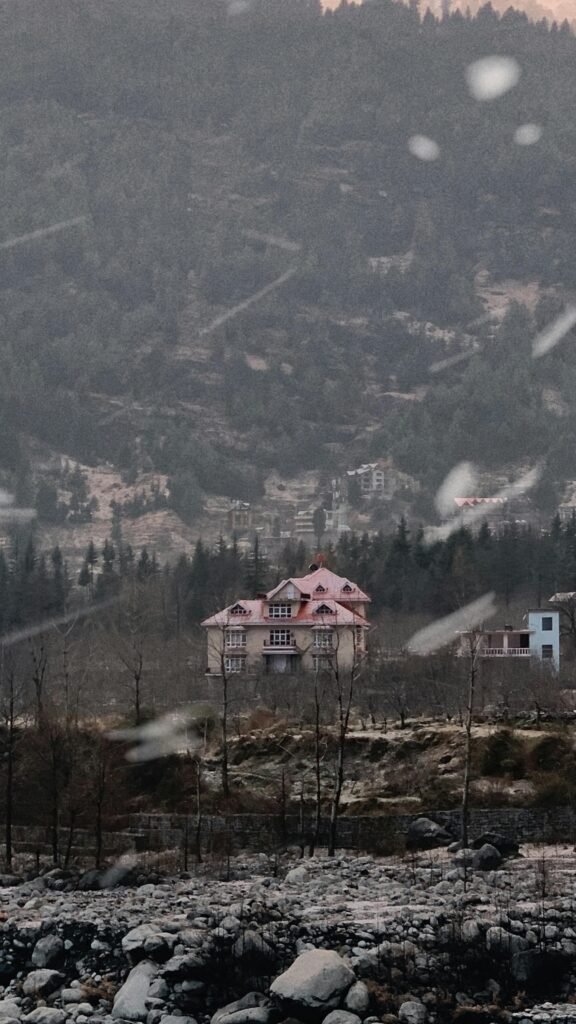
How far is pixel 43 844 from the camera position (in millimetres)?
53312

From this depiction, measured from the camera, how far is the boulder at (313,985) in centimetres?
3194

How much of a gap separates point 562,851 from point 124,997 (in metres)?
17.9

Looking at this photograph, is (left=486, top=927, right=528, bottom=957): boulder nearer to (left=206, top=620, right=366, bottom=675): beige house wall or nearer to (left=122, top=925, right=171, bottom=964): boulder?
(left=122, top=925, right=171, bottom=964): boulder

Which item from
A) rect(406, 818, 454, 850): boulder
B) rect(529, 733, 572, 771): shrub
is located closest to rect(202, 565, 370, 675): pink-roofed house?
rect(529, 733, 572, 771): shrub

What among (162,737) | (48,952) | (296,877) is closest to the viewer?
(48,952)

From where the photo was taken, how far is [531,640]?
95.1 metres

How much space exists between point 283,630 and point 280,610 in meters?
1.28

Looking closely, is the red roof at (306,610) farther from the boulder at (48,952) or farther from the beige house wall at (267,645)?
the boulder at (48,952)

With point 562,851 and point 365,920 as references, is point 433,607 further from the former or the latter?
point 365,920

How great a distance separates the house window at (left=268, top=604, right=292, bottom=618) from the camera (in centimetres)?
9612

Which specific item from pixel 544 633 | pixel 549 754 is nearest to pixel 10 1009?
pixel 549 754

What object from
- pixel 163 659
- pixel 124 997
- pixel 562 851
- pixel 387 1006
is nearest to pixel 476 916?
pixel 387 1006

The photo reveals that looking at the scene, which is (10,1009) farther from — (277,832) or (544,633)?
(544,633)

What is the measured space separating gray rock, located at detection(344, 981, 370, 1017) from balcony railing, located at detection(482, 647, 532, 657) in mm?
60450
